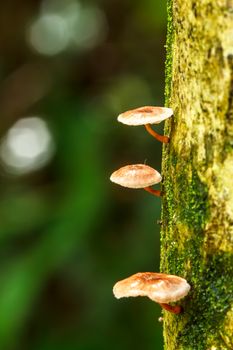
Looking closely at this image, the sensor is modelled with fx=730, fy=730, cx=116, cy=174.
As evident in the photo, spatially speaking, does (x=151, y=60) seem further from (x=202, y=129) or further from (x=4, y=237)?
(x=202, y=129)

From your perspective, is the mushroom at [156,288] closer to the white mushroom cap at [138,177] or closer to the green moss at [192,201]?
the green moss at [192,201]

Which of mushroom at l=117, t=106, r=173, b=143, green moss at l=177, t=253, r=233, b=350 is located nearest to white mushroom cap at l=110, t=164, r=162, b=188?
mushroom at l=117, t=106, r=173, b=143

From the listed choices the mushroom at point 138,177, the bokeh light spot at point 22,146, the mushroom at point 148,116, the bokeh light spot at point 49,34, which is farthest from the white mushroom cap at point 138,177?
the bokeh light spot at point 22,146

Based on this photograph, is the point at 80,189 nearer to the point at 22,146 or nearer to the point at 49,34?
the point at 49,34

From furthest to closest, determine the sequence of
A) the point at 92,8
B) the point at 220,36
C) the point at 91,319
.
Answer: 1. the point at 92,8
2. the point at 91,319
3. the point at 220,36

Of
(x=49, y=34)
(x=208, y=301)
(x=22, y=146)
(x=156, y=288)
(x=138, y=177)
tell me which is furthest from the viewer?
(x=22, y=146)

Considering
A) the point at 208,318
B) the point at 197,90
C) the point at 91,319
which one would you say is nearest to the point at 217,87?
the point at 197,90

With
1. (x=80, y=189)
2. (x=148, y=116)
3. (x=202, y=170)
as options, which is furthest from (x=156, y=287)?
(x=80, y=189)
